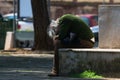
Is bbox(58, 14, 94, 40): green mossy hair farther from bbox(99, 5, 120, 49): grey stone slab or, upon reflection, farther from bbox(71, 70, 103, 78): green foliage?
bbox(71, 70, 103, 78): green foliage

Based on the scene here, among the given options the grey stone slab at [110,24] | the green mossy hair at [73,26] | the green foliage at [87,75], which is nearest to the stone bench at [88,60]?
the green foliage at [87,75]

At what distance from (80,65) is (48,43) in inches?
295

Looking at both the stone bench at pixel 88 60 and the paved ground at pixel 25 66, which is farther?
the paved ground at pixel 25 66

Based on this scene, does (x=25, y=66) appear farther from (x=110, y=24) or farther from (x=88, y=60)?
(x=88, y=60)

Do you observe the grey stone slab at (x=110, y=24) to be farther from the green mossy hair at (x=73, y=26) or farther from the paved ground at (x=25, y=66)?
the paved ground at (x=25, y=66)

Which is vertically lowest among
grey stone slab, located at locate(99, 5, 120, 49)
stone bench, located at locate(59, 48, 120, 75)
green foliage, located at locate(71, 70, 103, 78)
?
green foliage, located at locate(71, 70, 103, 78)

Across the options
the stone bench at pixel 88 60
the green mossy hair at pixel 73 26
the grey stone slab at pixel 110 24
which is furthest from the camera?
the grey stone slab at pixel 110 24

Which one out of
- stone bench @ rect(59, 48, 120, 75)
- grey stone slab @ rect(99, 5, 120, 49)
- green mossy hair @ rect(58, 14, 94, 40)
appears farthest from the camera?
grey stone slab @ rect(99, 5, 120, 49)

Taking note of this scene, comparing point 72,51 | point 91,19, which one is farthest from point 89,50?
point 91,19

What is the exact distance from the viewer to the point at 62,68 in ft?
39.1

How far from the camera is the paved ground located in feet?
38.8

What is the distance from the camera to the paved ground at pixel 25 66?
11812mm

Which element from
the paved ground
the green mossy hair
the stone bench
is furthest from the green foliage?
the green mossy hair

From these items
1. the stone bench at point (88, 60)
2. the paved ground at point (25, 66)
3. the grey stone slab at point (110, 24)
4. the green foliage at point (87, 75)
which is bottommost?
the paved ground at point (25, 66)
